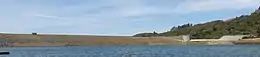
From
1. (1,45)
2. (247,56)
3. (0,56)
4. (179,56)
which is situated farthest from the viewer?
(1,45)

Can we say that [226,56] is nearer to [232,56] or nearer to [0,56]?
[232,56]

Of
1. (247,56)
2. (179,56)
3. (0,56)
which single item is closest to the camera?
(247,56)

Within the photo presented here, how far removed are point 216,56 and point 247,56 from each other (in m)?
3.67

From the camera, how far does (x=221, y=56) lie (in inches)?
2398

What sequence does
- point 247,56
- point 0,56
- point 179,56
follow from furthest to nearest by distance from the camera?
point 0,56
point 179,56
point 247,56

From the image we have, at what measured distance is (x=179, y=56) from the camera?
6362 cm

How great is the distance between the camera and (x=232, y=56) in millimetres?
60250

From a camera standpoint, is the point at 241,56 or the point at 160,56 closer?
the point at 241,56

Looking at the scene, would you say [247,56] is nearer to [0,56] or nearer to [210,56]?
[210,56]

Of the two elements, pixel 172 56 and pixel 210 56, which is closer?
pixel 210 56

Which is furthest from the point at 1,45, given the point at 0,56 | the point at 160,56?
the point at 160,56

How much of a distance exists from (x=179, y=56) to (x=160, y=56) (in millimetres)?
2742

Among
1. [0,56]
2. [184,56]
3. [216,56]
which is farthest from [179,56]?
[0,56]

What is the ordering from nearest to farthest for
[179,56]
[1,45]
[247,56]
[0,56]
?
[247,56], [179,56], [0,56], [1,45]
